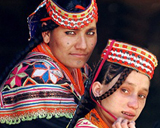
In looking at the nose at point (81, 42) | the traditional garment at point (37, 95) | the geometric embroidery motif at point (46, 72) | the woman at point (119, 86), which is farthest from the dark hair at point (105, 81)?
the nose at point (81, 42)

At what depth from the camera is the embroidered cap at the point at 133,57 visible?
13.4 ft

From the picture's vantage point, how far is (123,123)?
156 inches

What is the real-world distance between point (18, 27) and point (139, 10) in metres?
1.69

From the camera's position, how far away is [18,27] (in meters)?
6.62

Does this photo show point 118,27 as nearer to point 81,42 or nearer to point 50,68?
point 81,42

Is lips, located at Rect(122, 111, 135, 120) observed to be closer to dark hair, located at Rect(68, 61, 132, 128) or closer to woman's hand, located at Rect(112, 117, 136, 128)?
woman's hand, located at Rect(112, 117, 136, 128)

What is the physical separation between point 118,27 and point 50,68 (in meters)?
2.06

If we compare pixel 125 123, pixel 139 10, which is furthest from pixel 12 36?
pixel 125 123

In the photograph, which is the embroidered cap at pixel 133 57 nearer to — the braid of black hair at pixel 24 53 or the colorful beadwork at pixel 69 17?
the colorful beadwork at pixel 69 17

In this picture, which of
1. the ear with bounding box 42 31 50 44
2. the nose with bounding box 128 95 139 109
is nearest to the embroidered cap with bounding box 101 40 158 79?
the nose with bounding box 128 95 139 109

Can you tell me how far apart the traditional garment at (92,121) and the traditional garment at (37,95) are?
2.17 ft

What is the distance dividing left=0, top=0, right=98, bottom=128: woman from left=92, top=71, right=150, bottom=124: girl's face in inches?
33.0

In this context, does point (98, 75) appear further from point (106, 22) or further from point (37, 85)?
point (106, 22)

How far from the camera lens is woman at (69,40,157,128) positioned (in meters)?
4.05
